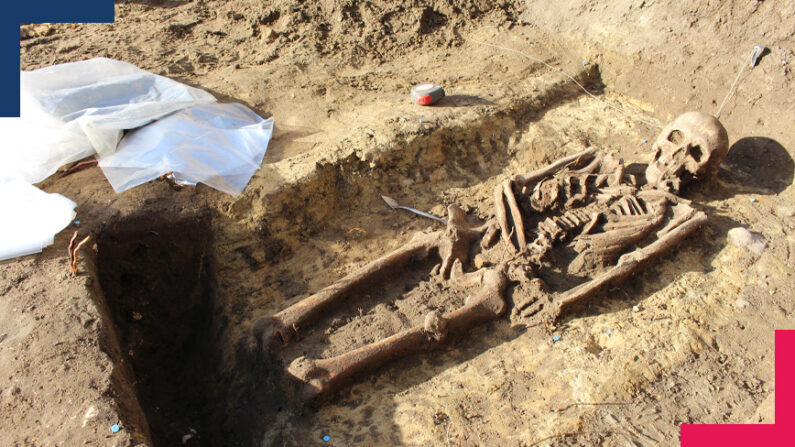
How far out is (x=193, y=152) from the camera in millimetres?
5070

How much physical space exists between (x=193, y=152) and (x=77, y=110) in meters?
1.29

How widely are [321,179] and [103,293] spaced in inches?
81.4

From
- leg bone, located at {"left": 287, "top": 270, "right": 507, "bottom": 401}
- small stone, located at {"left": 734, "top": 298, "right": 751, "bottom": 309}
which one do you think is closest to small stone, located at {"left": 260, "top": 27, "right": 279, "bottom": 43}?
leg bone, located at {"left": 287, "top": 270, "right": 507, "bottom": 401}

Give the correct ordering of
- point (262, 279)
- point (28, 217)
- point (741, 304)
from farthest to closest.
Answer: point (262, 279)
point (741, 304)
point (28, 217)

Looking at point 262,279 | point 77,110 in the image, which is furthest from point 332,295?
point 77,110

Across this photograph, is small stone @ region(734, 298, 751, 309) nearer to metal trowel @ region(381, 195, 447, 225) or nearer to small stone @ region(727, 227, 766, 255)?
small stone @ region(727, 227, 766, 255)

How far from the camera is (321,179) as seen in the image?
5176 mm

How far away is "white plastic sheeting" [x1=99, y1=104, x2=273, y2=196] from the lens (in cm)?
486

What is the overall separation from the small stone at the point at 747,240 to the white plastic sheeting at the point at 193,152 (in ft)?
14.4

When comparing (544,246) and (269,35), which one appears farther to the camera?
(269,35)

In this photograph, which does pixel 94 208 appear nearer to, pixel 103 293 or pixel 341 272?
pixel 103 293

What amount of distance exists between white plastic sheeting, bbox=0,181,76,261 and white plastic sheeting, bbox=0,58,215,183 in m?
0.43

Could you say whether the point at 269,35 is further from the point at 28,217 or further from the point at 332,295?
the point at 332,295

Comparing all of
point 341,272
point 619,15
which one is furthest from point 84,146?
point 619,15
